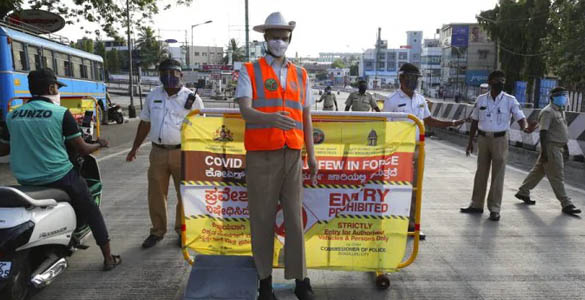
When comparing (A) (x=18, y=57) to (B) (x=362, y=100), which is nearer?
(B) (x=362, y=100)

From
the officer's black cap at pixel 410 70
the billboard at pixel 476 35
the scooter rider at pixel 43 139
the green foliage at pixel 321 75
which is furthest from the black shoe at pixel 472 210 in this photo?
the green foliage at pixel 321 75

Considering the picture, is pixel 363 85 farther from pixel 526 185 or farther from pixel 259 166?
pixel 259 166

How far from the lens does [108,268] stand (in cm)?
430

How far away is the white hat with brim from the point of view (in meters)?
3.24

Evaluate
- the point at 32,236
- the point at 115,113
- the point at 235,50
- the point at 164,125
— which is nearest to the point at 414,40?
the point at 235,50

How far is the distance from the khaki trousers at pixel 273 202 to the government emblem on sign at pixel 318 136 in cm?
44

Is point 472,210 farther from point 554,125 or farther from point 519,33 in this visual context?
point 519,33

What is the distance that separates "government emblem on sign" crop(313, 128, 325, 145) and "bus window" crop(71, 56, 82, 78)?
726 inches

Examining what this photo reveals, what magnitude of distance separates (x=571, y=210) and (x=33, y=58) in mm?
15554

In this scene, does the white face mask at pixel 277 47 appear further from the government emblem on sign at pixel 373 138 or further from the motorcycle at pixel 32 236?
the motorcycle at pixel 32 236

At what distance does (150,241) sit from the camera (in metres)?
4.96

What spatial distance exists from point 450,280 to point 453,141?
13071 mm

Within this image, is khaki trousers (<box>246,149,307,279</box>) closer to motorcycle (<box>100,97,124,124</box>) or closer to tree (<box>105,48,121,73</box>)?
motorcycle (<box>100,97,124,124</box>)

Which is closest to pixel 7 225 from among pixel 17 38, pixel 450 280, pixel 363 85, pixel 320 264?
pixel 320 264
